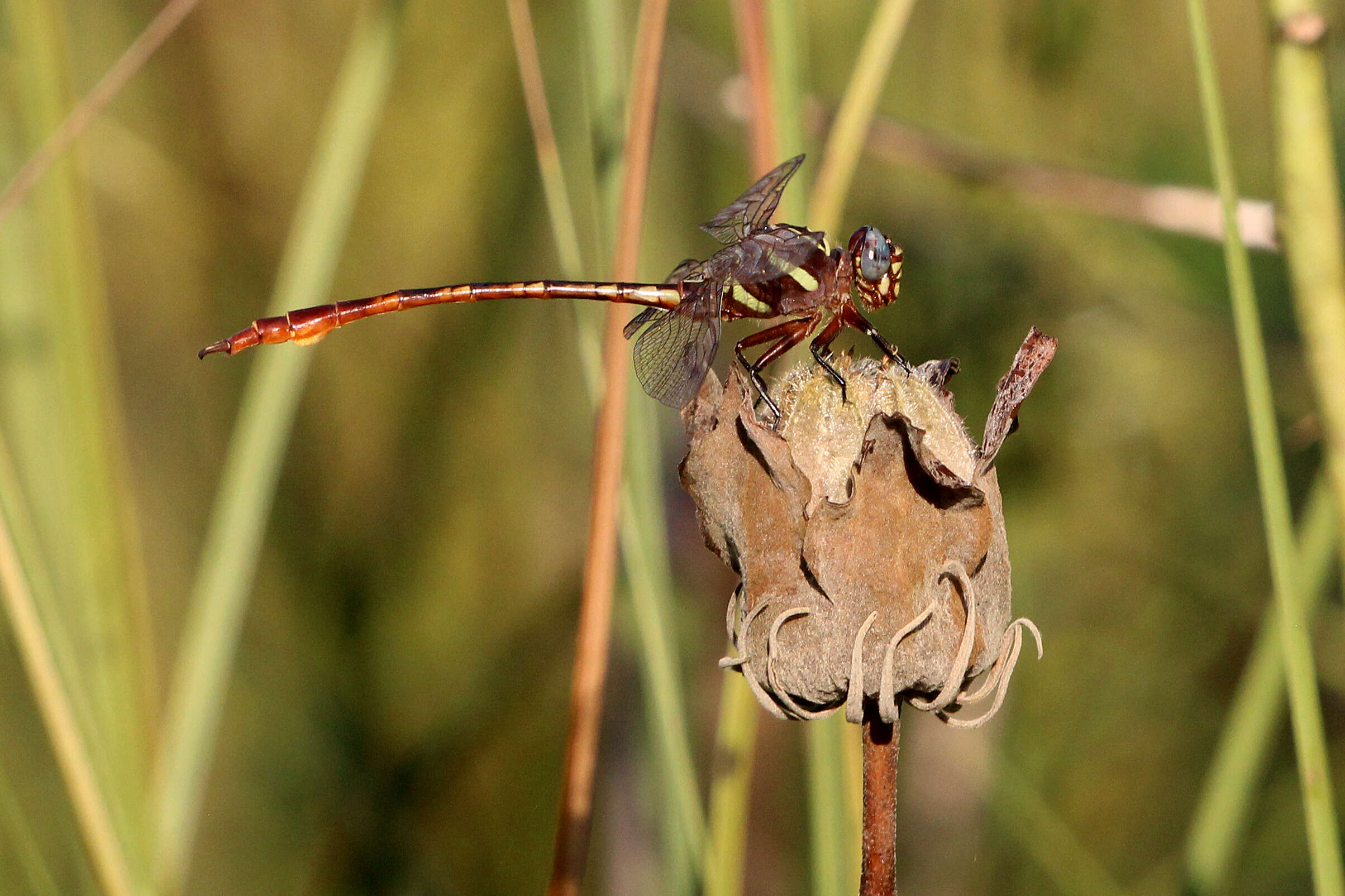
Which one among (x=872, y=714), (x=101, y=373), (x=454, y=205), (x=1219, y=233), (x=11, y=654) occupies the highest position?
(x=454, y=205)

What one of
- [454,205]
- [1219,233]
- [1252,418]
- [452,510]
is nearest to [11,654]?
[452,510]

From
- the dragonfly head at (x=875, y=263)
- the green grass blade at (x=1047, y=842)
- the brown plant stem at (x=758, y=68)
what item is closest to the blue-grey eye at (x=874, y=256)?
the dragonfly head at (x=875, y=263)

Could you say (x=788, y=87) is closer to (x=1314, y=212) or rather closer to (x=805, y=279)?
(x=805, y=279)

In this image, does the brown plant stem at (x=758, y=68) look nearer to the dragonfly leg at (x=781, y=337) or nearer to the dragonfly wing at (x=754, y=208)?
the dragonfly wing at (x=754, y=208)

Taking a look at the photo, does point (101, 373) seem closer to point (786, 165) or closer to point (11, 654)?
point (11, 654)

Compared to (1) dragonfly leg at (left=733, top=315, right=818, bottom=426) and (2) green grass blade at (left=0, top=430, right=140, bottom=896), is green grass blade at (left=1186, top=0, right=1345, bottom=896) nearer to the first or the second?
(1) dragonfly leg at (left=733, top=315, right=818, bottom=426)

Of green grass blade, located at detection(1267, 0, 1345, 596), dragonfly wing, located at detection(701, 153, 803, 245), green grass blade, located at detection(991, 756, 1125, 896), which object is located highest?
dragonfly wing, located at detection(701, 153, 803, 245)

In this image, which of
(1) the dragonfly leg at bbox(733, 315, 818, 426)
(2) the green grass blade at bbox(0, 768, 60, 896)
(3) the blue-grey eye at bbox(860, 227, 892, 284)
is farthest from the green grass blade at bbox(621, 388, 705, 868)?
(2) the green grass blade at bbox(0, 768, 60, 896)
